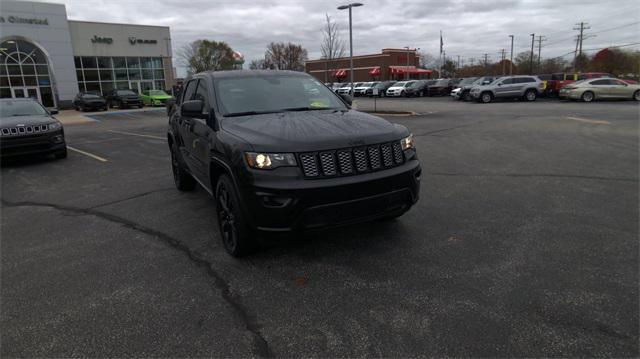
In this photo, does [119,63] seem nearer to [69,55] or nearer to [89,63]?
[89,63]

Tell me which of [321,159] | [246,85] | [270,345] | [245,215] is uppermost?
[246,85]

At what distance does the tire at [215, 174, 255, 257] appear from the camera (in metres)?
3.55

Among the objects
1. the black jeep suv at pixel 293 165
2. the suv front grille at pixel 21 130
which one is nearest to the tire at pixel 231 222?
the black jeep suv at pixel 293 165

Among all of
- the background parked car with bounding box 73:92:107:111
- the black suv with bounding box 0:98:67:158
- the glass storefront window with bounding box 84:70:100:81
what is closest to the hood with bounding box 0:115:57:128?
the black suv with bounding box 0:98:67:158

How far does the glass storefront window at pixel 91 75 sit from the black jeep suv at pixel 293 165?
41044mm

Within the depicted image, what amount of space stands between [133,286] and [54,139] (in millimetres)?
7664

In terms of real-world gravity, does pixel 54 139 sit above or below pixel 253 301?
above

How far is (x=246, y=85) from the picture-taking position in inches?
183

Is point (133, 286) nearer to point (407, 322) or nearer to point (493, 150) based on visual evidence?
point (407, 322)

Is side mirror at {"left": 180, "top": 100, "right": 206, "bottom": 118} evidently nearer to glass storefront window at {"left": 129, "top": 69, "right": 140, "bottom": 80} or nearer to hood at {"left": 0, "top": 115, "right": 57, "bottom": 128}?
hood at {"left": 0, "top": 115, "right": 57, "bottom": 128}

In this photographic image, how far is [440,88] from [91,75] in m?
33.6

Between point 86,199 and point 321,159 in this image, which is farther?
point 86,199

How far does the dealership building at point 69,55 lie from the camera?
111ft

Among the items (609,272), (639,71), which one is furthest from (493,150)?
(639,71)
